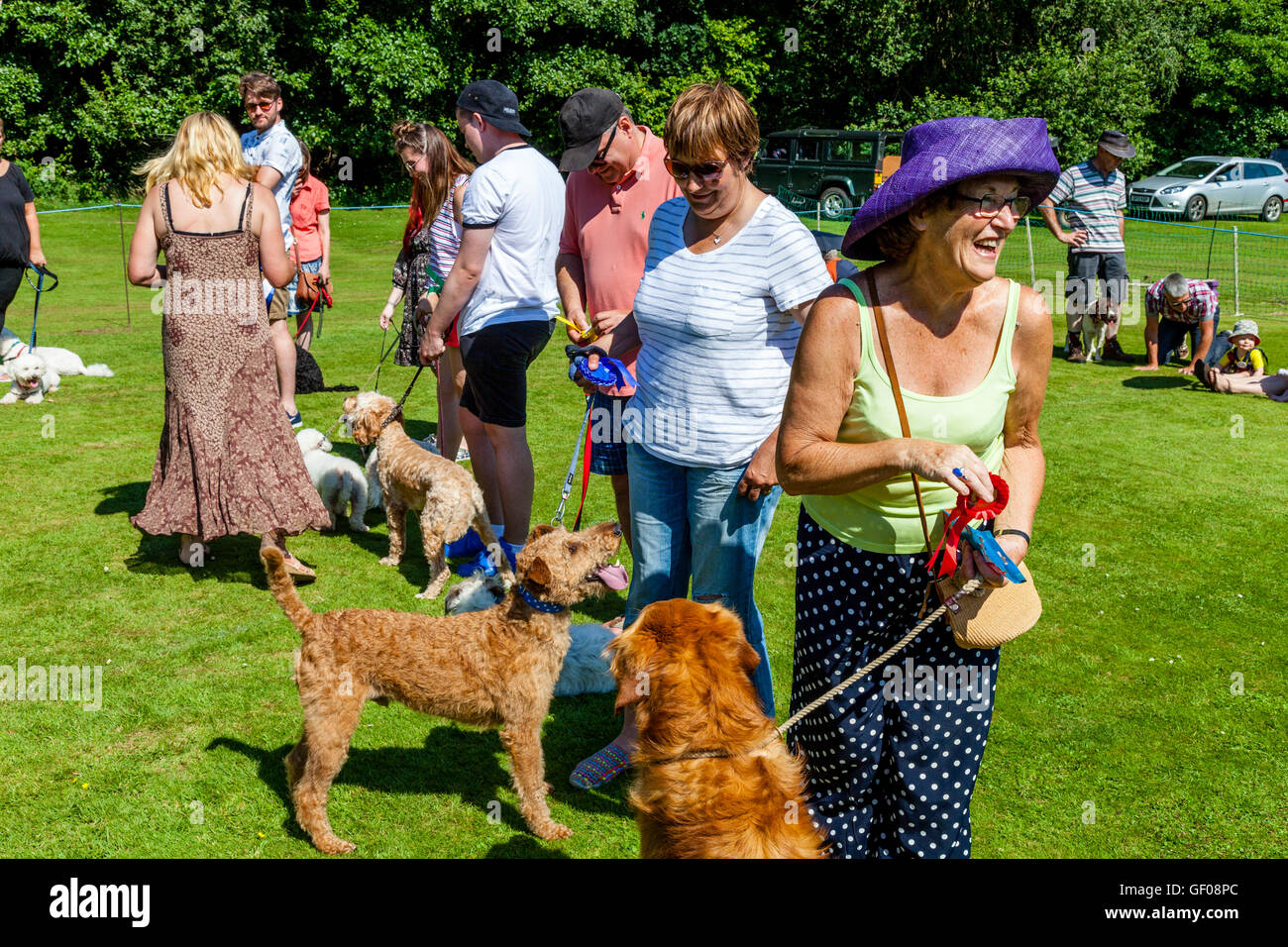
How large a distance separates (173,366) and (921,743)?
173 inches

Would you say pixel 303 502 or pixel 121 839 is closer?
pixel 121 839

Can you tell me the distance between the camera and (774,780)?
2449 mm

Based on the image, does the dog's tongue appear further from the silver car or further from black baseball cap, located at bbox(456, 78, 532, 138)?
the silver car

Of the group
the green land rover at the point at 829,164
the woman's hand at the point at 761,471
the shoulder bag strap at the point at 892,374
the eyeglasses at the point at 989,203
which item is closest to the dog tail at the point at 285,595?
the woman's hand at the point at 761,471

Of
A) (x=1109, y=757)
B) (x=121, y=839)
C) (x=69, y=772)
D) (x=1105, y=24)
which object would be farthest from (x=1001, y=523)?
(x=1105, y=24)

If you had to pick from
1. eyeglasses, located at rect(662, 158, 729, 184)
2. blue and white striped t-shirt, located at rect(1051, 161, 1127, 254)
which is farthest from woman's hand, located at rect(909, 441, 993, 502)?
blue and white striped t-shirt, located at rect(1051, 161, 1127, 254)

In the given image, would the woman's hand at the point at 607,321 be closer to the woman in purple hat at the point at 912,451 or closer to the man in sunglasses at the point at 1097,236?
the woman in purple hat at the point at 912,451

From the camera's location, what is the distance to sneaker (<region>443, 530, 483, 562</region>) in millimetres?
6078

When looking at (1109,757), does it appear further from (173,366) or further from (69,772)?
(173,366)

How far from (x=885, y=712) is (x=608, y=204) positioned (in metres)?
2.74

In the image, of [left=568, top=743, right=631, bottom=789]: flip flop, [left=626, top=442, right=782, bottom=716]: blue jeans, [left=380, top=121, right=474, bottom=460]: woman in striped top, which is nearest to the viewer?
[left=626, top=442, right=782, bottom=716]: blue jeans

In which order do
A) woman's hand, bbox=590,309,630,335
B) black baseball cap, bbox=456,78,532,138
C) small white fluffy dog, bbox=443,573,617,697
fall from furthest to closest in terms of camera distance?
black baseball cap, bbox=456,78,532,138 < small white fluffy dog, bbox=443,573,617,697 < woman's hand, bbox=590,309,630,335

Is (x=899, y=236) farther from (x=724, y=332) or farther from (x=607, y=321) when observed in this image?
(x=607, y=321)

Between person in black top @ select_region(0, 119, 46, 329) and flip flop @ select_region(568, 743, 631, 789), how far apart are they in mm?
7698
